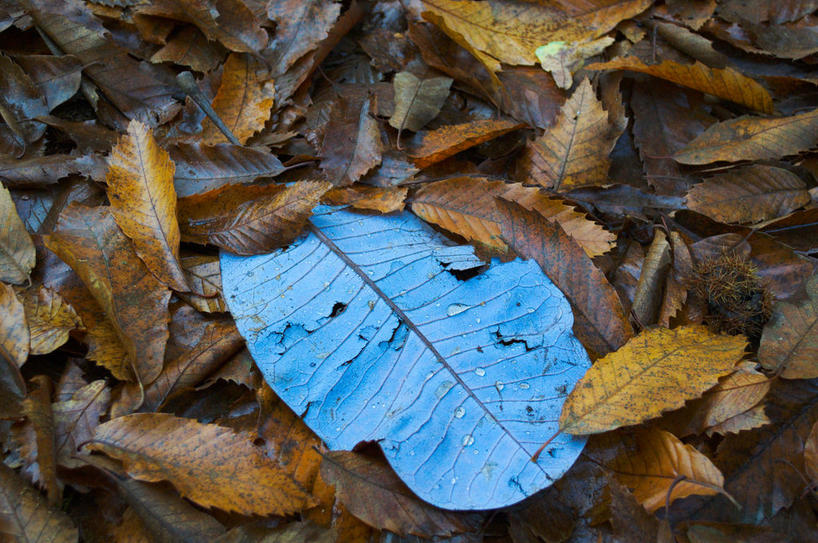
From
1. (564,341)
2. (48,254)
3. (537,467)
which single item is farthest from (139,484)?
(564,341)

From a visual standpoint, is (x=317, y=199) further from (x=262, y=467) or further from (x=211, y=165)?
(x=262, y=467)

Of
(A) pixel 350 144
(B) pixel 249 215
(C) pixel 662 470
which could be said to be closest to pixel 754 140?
(C) pixel 662 470

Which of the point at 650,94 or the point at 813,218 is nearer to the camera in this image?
the point at 813,218

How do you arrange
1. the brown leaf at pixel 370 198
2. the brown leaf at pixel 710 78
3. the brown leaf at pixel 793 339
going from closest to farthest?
the brown leaf at pixel 793 339 → the brown leaf at pixel 370 198 → the brown leaf at pixel 710 78

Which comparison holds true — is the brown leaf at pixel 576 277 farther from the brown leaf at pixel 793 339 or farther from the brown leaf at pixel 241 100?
the brown leaf at pixel 241 100

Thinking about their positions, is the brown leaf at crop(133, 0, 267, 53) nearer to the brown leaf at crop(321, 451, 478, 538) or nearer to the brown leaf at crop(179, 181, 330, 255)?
the brown leaf at crop(179, 181, 330, 255)

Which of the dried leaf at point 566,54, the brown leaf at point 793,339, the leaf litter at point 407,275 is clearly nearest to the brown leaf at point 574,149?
the leaf litter at point 407,275
